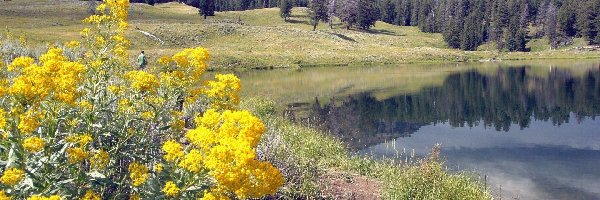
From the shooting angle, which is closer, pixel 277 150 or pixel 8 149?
pixel 8 149

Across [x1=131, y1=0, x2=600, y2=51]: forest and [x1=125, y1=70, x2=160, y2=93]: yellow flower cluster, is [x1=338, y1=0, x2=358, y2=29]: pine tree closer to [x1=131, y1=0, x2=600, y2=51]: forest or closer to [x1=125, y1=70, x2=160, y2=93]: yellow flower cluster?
[x1=131, y1=0, x2=600, y2=51]: forest

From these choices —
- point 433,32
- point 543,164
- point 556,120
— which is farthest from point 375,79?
point 433,32

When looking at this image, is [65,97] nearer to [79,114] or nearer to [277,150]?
[79,114]

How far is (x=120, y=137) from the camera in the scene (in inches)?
193

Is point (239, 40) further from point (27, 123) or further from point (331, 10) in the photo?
point (27, 123)

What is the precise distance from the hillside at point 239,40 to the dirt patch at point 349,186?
3994 cm

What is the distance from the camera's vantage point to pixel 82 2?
3612 inches

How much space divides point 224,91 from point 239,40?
69.5 m

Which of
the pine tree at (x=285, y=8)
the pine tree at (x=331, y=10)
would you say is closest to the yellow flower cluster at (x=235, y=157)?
the pine tree at (x=331, y=10)

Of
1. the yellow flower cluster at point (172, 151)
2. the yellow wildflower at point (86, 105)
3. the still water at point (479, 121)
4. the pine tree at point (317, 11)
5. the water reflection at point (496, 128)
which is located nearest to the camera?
the yellow flower cluster at point (172, 151)

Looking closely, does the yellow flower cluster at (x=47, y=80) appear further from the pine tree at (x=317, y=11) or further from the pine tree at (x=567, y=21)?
the pine tree at (x=567, y=21)

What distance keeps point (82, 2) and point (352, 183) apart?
93.0 meters

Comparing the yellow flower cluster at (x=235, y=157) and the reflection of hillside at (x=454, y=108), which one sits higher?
the yellow flower cluster at (x=235, y=157)

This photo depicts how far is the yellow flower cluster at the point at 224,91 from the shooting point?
16.0 feet
